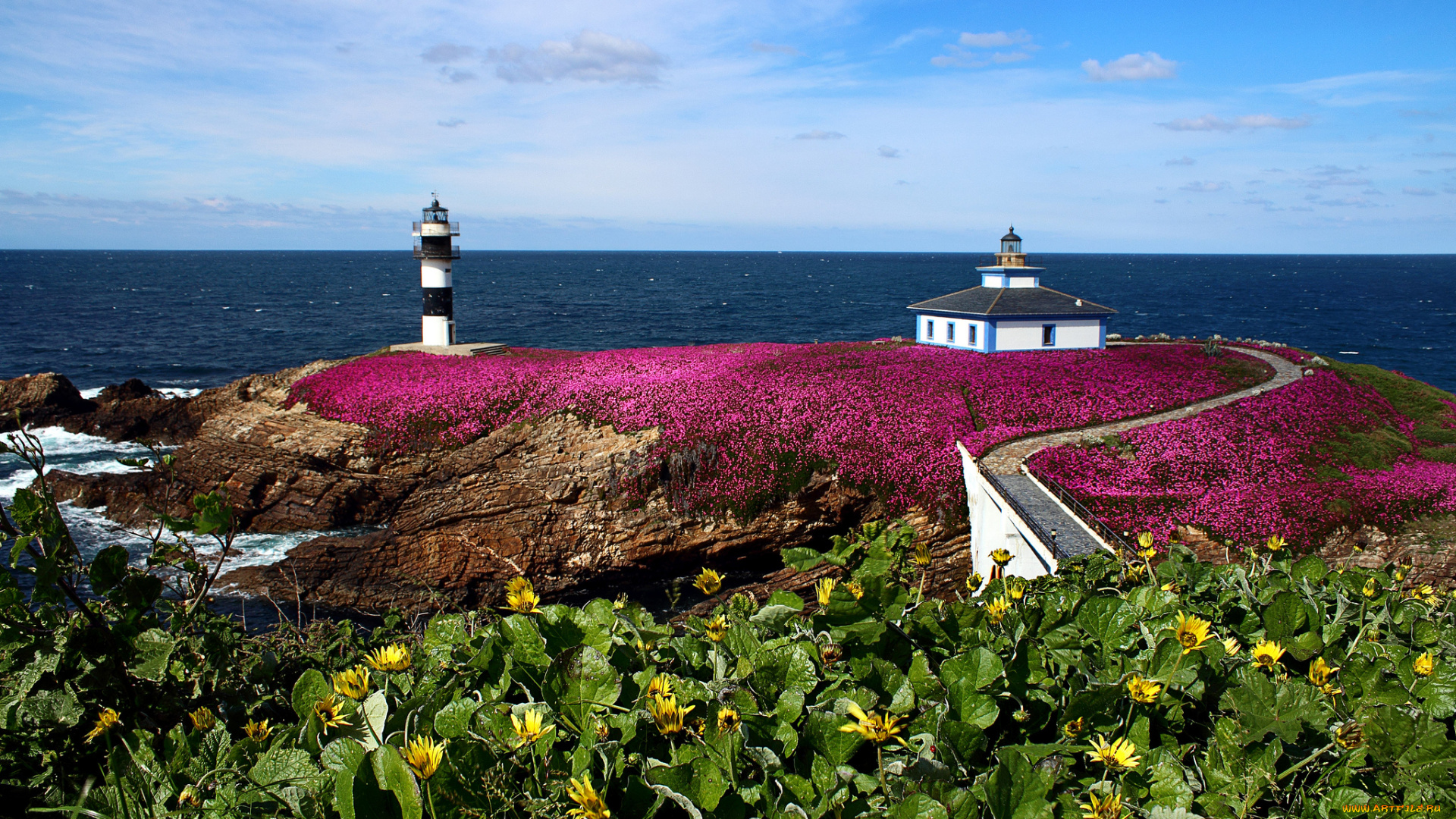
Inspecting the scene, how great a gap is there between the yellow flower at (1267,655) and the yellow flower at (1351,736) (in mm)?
326

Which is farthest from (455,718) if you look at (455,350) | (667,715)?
(455,350)

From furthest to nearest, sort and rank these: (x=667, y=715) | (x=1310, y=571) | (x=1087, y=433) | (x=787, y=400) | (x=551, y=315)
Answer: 1. (x=551, y=315)
2. (x=787, y=400)
3. (x=1087, y=433)
4. (x=1310, y=571)
5. (x=667, y=715)

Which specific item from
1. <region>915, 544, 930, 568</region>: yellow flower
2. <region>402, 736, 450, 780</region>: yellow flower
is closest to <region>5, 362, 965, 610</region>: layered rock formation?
<region>915, 544, 930, 568</region>: yellow flower

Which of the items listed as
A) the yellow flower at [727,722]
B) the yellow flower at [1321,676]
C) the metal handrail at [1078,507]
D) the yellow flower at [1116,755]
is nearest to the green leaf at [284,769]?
the yellow flower at [727,722]

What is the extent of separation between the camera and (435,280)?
136 ft

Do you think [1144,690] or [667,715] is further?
[1144,690]

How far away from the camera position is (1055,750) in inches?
104

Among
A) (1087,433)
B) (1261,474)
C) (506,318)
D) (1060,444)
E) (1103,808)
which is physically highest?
(506,318)

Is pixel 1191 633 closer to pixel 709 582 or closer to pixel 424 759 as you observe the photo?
pixel 709 582

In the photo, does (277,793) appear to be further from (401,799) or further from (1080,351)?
(1080,351)

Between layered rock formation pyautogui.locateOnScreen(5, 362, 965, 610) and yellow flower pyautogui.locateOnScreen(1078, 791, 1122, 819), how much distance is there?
61.5 ft

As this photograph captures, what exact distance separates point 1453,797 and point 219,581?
25.6 m

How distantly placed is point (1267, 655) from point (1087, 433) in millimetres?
24317

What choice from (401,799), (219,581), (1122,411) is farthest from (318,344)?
(401,799)
